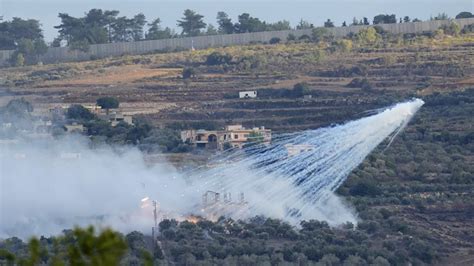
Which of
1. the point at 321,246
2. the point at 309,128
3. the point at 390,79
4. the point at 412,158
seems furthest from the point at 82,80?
the point at 321,246

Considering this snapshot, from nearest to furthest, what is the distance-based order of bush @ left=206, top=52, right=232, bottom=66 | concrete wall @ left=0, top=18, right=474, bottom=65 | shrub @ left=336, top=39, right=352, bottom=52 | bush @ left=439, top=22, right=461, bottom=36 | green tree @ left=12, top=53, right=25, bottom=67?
bush @ left=206, top=52, right=232, bottom=66
shrub @ left=336, top=39, right=352, bottom=52
bush @ left=439, top=22, right=461, bottom=36
green tree @ left=12, top=53, right=25, bottom=67
concrete wall @ left=0, top=18, right=474, bottom=65

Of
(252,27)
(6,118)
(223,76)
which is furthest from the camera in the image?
(252,27)

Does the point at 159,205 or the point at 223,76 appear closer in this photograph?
the point at 159,205

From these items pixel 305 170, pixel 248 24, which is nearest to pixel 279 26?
pixel 248 24

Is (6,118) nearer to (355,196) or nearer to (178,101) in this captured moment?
(178,101)

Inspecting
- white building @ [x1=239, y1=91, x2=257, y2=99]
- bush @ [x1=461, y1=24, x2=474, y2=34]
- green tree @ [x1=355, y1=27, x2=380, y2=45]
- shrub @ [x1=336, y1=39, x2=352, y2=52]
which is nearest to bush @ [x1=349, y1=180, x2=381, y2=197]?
white building @ [x1=239, y1=91, x2=257, y2=99]

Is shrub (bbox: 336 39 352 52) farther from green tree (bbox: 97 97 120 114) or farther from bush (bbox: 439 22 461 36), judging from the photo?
green tree (bbox: 97 97 120 114)
